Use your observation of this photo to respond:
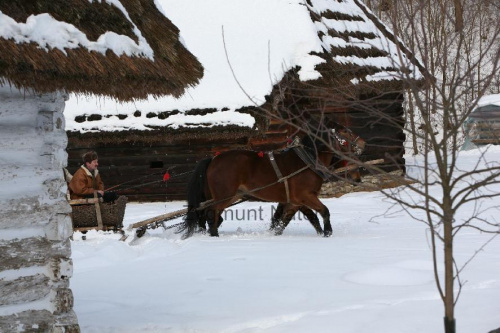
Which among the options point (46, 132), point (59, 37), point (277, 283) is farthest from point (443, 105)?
point (277, 283)

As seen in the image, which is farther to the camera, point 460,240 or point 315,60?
point 315,60

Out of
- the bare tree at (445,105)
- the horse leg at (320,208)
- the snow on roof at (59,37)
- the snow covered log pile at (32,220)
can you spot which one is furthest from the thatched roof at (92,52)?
the horse leg at (320,208)

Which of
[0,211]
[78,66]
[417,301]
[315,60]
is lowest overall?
[417,301]

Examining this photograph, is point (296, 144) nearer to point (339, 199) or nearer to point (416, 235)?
point (416, 235)

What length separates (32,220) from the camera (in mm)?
4664

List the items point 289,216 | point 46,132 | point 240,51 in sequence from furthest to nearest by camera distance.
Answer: point 240,51 → point 289,216 → point 46,132

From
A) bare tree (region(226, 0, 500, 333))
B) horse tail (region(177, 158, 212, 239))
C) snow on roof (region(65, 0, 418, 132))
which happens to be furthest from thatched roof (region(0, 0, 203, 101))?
snow on roof (region(65, 0, 418, 132))

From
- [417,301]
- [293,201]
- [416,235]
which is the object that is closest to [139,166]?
[293,201]

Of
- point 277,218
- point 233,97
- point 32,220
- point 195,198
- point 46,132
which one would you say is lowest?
point 277,218

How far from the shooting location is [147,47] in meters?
5.02

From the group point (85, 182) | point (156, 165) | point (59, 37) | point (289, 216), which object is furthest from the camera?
point (156, 165)

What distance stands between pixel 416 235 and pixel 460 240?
2.73 ft

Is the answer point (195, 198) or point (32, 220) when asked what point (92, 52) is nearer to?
point (32, 220)

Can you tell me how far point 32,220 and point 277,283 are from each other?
261cm
